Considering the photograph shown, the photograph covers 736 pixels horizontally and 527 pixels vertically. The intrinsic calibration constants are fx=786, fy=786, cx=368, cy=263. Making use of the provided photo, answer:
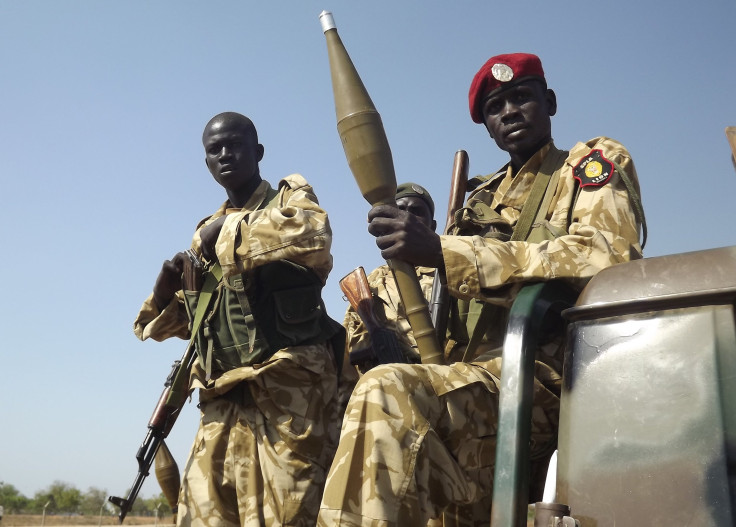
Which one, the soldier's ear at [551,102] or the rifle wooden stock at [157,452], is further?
the rifle wooden stock at [157,452]

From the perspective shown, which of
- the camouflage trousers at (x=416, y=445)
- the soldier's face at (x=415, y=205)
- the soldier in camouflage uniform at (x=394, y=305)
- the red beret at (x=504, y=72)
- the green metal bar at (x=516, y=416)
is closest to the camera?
the green metal bar at (x=516, y=416)

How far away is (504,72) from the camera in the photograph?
3.21m

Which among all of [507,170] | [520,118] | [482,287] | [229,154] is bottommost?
[482,287]

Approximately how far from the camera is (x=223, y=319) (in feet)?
13.9

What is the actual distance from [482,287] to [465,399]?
0.36m

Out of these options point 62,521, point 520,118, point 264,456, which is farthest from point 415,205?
point 62,521

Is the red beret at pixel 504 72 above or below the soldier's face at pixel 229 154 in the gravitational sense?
below

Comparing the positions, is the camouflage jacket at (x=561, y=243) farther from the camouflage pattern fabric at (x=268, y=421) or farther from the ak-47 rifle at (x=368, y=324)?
the ak-47 rifle at (x=368, y=324)

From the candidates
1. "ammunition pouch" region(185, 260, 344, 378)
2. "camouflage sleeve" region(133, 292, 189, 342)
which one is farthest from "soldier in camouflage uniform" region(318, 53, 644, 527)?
"camouflage sleeve" region(133, 292, 189, 342)

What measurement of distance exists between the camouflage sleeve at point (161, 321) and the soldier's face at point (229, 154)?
2.49ft

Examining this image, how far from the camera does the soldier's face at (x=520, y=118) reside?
3.24 meters

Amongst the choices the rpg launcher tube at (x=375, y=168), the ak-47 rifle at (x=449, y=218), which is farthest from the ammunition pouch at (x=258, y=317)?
the rpg launcher tube at (x=375, y=168)

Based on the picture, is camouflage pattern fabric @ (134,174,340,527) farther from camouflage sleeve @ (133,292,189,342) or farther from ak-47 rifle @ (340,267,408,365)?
ak-47 rifle @ (340,267,408,365)

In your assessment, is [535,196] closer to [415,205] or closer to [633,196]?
[633,196]
